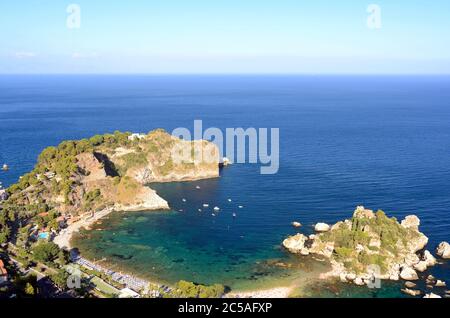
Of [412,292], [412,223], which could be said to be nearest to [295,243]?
[412,292]

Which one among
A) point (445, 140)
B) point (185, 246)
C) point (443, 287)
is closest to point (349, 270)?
point (443, 287)

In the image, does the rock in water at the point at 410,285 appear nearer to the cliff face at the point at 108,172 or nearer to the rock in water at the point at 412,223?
the rock in water at the point at 412,223

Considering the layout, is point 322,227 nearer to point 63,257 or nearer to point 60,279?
point 63,257

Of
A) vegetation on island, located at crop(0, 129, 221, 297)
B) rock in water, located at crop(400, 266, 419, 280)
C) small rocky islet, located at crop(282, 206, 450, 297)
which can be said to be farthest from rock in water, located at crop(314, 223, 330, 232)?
vegetation on island, located at crop(0, 129, 221, 297)

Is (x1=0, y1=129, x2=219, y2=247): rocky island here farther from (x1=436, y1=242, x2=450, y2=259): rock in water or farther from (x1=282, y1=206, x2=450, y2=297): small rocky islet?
(x1=436, y1=242, x2=450, y2=259): rock in water

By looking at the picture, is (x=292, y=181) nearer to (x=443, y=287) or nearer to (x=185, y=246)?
(x=185, y=246)

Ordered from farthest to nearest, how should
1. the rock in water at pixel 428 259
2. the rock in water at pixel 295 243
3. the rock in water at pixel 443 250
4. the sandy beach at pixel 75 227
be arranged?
the sandy beach at pixel 75 227, the rock in water at pixel 295 243, the rock in water at pixel 443 250, the rock in water at pixel 428 259

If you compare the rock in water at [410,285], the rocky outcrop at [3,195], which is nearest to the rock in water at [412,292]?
the rock in water at [410,285]
